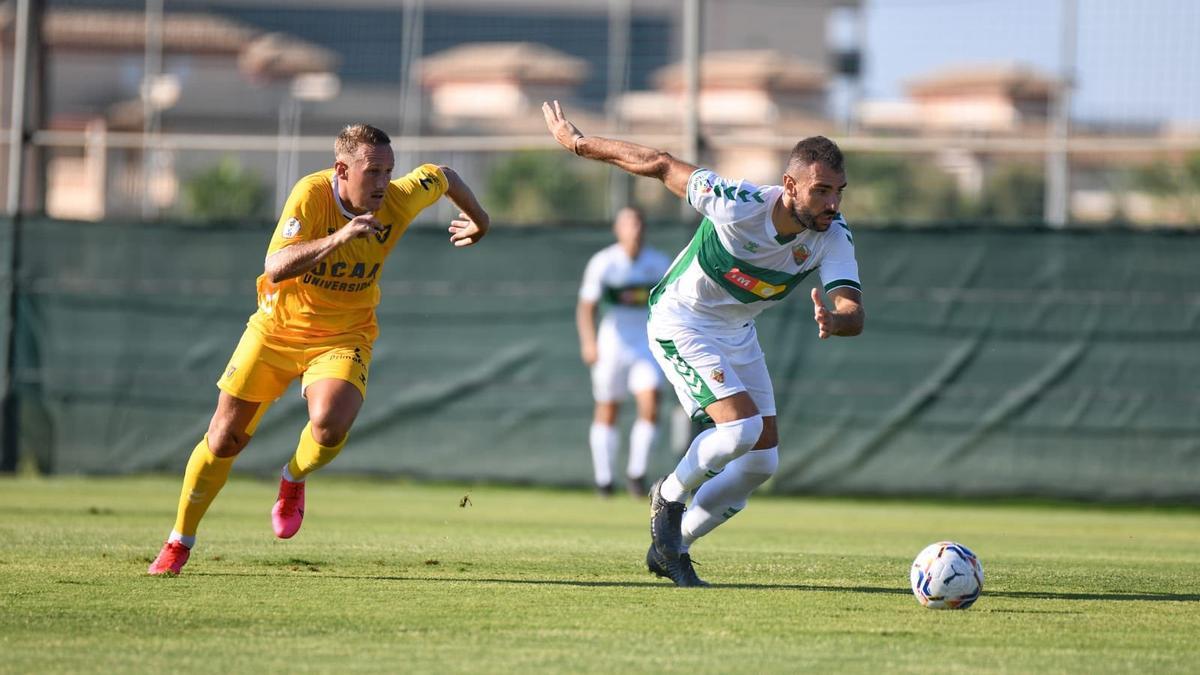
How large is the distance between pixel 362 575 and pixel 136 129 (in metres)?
19.3

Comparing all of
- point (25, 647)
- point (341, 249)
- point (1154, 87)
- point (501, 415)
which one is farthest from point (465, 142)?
point (25, 647)

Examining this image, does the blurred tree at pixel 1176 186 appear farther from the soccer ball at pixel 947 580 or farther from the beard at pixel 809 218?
the soccer ball at pixel 947 580

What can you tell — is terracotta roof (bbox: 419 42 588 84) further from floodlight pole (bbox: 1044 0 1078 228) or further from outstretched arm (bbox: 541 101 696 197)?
outstretched arm (bbox: 541 101 696 197)

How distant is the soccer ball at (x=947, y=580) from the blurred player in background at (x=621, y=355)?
7657mm

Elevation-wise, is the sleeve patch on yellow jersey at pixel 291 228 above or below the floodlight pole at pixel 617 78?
below

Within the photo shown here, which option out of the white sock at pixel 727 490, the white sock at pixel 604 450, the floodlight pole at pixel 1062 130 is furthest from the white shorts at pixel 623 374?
the white sock at pixel 727 490

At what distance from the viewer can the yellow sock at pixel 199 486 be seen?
7609 mm

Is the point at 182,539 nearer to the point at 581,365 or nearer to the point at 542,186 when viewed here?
the point at 581,365

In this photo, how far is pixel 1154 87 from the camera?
15102 millimetres

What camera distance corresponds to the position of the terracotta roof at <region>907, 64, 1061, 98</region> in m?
16.2

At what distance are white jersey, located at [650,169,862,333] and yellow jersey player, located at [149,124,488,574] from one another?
1459 mm

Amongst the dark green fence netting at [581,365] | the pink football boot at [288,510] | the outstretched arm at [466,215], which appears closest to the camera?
the pink football boot at [288,510]

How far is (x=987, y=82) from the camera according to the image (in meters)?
16.8

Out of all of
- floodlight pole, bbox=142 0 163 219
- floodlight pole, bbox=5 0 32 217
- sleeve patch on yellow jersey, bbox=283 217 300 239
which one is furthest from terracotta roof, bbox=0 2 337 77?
sleeve patch on yellow jersey, bbox=283 217 300 239
